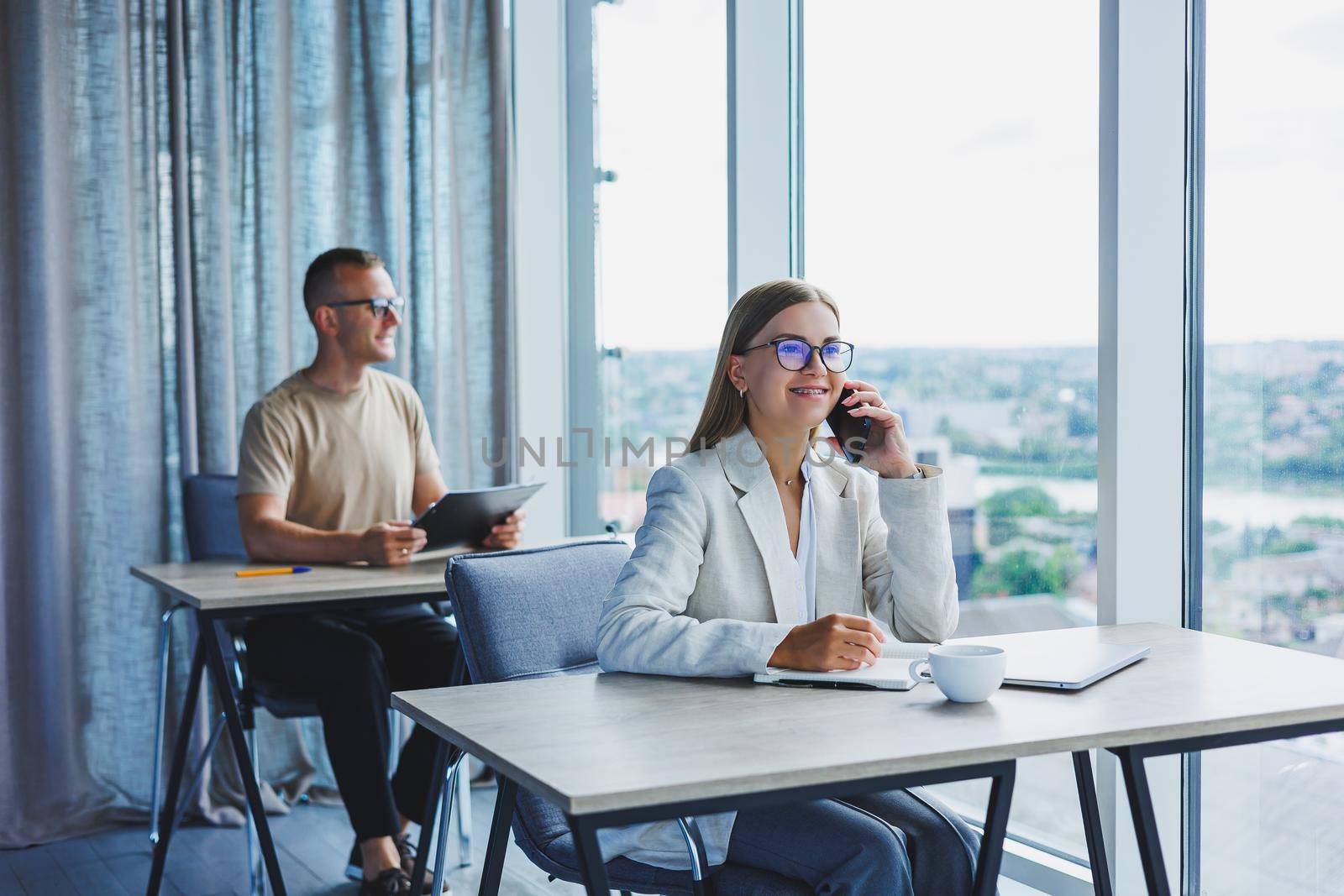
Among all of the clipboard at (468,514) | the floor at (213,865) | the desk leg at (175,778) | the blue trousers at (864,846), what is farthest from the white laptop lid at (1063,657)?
the desk leg at (175,778)

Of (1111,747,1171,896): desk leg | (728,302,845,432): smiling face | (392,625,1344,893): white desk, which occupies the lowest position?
(1111,747,1171,896): desk leg

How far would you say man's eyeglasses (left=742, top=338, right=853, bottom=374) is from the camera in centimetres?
178

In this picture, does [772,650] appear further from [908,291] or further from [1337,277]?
[908,291]

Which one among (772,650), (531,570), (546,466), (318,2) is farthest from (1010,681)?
(318,2)

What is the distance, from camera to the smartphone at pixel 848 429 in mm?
1812

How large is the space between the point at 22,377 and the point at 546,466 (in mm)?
1555

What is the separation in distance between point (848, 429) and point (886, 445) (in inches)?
2.9

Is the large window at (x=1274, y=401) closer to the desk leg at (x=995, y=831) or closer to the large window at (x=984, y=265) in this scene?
the large window at (x=984, y=265)

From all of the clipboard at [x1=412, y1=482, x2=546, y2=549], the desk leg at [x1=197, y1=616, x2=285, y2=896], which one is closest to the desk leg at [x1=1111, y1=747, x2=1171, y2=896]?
the clipboard at [x1=412, y1=482, x2=546, y2=549]

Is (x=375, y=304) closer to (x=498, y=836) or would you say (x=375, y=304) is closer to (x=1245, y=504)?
(x=498, y=836)

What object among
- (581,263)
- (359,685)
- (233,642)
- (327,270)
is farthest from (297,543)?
(581,263)

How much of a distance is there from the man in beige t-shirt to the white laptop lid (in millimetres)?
1365

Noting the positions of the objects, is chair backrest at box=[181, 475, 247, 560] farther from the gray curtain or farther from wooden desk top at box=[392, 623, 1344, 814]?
wooden desk top at box=[392, 623, 1344, 814]

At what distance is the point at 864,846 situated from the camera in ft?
4.91
